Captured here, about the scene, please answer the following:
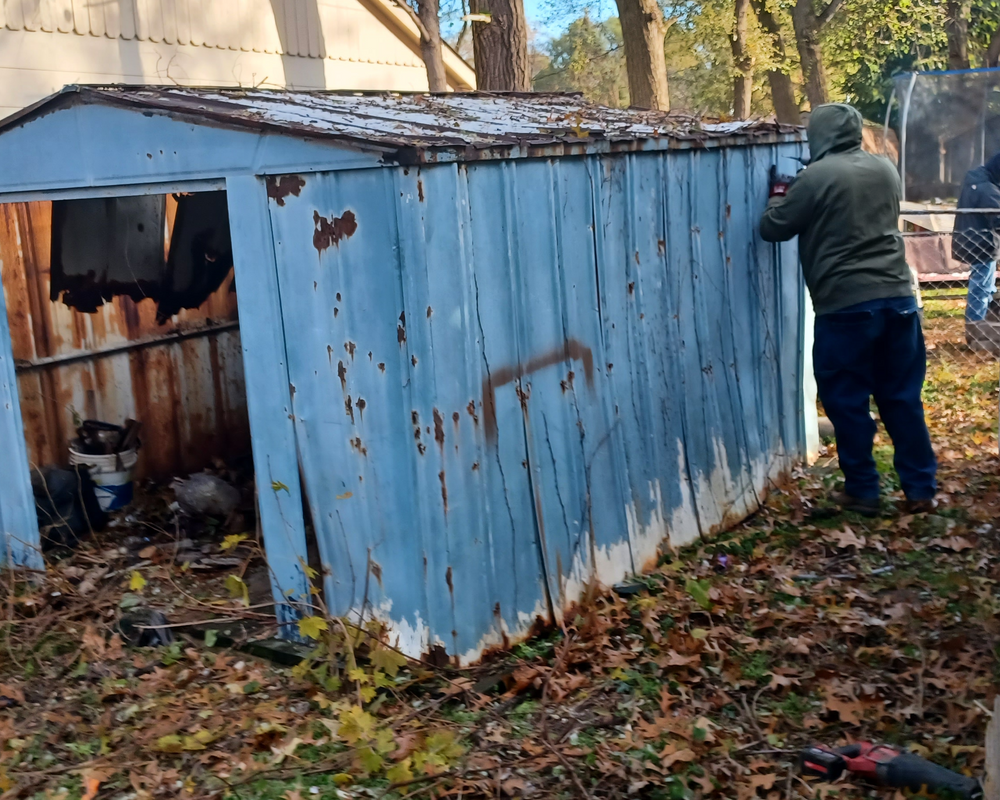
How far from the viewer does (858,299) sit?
5844 millimetres

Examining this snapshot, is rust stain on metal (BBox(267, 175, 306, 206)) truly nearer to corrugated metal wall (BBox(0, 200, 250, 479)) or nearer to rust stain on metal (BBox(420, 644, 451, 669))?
rust stain on metal (BBox(420, 644, 451, 669))

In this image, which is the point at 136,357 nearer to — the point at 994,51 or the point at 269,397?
the point at 269,397

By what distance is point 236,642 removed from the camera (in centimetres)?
482

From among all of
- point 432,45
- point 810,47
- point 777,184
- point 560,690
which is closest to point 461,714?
point 560,690

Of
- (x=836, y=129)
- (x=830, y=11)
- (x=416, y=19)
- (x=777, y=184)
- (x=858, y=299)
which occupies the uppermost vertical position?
(x=830, y=11)

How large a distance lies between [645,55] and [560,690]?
33.1 feet

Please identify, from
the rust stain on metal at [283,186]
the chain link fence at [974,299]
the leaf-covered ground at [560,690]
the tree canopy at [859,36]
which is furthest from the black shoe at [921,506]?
the tree canopy at [859,36]

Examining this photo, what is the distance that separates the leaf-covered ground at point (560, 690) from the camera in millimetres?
3734

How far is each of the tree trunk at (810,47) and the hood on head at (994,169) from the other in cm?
1245

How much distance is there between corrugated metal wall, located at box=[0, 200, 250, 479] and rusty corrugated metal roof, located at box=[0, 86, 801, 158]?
1.43 m

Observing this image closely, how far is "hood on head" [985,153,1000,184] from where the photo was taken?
10865mm

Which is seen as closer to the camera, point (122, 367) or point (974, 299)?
point (122, 367)

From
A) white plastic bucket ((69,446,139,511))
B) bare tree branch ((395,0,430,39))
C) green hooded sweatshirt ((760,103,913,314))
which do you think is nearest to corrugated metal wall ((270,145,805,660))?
green hooded sweatshirt ((760,103,913,314))

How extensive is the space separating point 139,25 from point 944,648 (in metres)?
8.03
